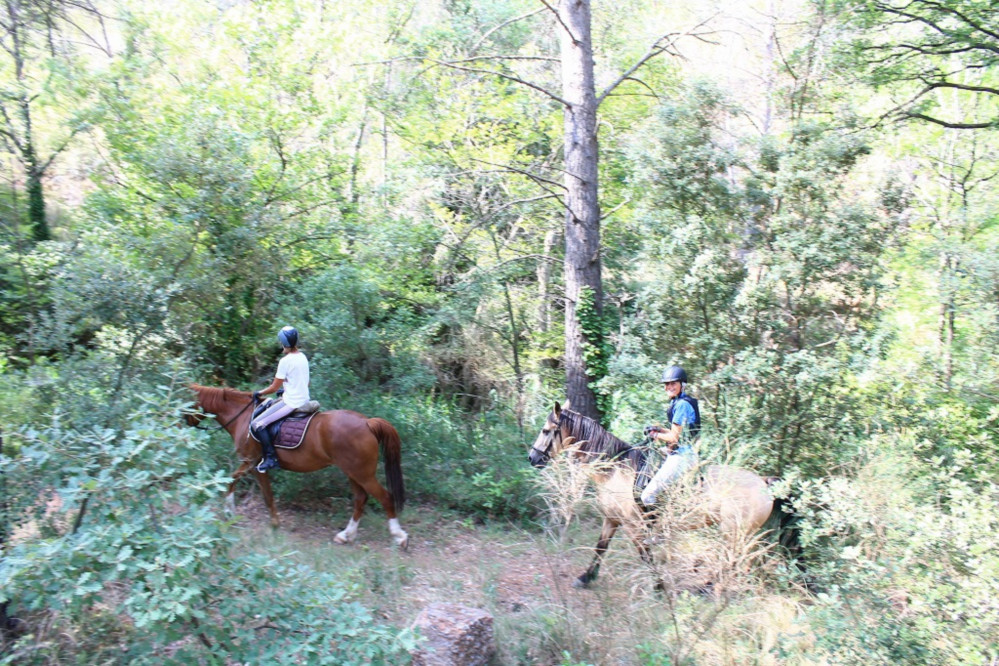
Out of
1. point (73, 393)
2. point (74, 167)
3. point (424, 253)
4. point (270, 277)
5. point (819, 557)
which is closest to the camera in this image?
point (73, 393)

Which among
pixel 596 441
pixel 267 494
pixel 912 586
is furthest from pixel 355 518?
pixel 912 586

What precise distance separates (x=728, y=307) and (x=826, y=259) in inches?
52.3

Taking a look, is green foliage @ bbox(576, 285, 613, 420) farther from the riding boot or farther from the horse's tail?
the riding boot

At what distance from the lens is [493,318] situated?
12.4m

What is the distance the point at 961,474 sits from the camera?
298 inches

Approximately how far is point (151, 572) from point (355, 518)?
4443 millimetres

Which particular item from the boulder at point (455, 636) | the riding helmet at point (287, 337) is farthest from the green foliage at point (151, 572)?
the riding helmet at point (287, 337)

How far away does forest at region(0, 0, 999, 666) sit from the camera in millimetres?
4305

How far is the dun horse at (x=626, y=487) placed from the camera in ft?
18.0

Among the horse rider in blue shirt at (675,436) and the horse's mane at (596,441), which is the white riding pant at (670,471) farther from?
the horse's mane at (596,441)

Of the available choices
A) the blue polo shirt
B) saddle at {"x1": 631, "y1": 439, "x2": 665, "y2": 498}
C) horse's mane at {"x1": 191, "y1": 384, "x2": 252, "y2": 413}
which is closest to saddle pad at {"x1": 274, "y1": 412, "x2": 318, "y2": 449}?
horse's mane at {"x1": 191, "y1": 384, "x2": 252, "y2": 413}

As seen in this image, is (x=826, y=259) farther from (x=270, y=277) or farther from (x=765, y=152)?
(x=270, y=277)

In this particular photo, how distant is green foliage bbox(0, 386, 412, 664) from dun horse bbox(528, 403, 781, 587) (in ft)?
7.50

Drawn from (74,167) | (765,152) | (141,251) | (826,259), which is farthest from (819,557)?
A: (74,167)
